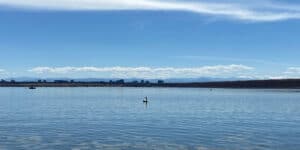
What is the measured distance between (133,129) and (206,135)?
7.24m

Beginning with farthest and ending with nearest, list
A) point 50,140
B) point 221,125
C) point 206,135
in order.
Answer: point 221,125, point 206,135, point 50,140

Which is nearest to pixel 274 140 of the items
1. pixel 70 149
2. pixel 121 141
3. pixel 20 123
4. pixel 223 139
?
A: pixel 223 139

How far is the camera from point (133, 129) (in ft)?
146

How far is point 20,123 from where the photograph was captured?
5044 cm

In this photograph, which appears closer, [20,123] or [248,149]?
[248,149]

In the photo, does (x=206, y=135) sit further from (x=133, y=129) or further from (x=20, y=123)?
(x=20, y=123)

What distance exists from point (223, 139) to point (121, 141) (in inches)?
293

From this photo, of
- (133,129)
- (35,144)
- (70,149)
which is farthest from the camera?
(133,129)

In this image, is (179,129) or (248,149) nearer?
(248,149)

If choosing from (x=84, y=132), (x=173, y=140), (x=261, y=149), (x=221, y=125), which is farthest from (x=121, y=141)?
(x=221, y=125)

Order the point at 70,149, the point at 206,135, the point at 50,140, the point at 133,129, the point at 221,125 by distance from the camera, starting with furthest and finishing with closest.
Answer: the point at 221,125 → the point at 133,129 → the point at 206,135 → the point at 50,140 → the point at 70,149

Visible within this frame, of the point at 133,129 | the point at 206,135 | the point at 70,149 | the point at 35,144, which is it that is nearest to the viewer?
the point at 70,149

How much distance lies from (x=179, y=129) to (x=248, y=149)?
12995mm

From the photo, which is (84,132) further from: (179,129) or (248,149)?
(248,149)
